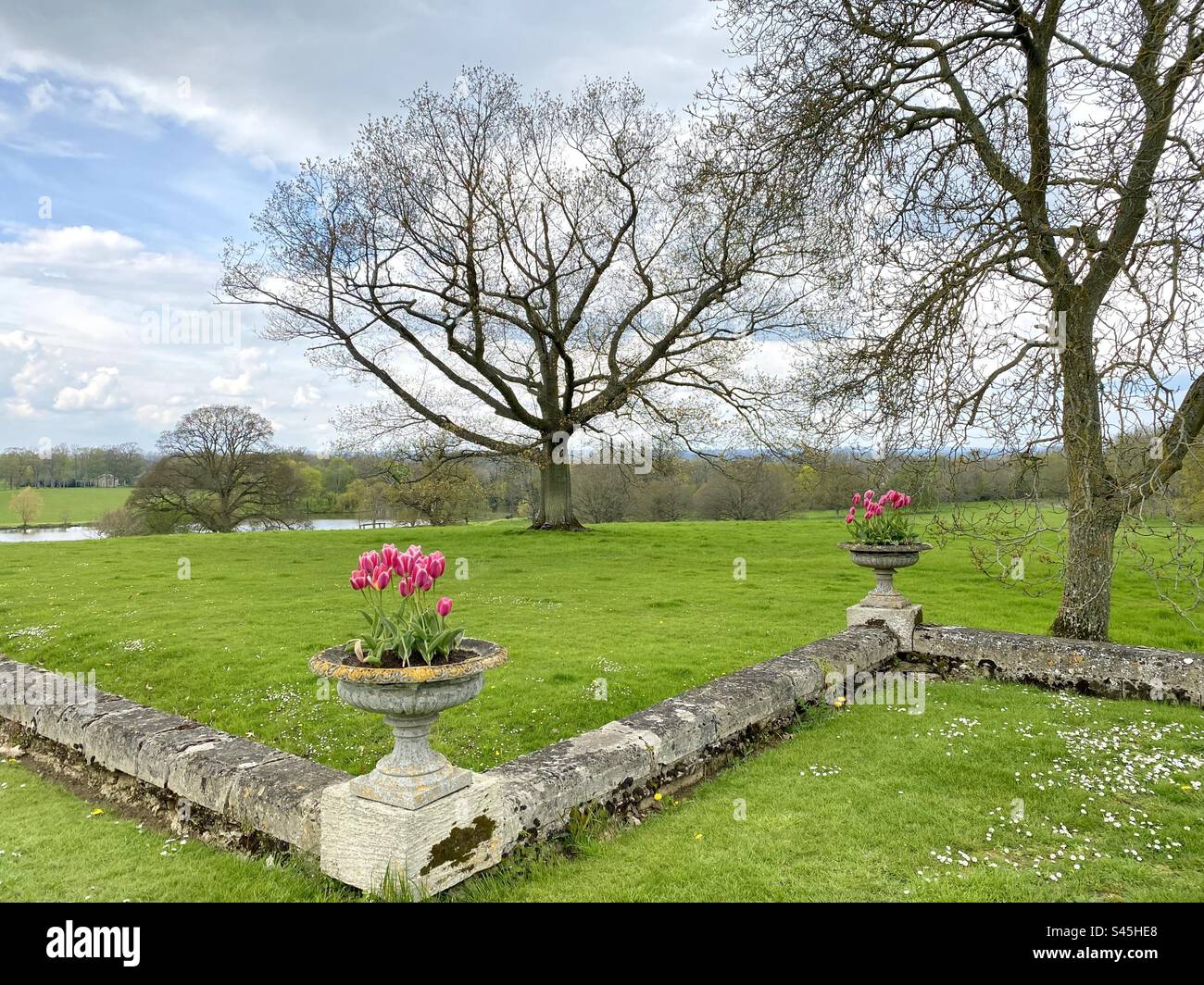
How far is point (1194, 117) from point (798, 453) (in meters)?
15.3

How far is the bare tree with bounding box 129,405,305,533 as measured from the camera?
34906 mm

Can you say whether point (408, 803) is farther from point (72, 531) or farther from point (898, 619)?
point (72, 531)

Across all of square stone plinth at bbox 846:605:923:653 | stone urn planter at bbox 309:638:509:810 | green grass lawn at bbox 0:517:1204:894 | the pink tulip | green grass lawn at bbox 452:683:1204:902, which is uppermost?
the pink tulip

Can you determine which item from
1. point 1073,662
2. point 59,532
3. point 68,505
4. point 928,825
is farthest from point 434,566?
point 68,505

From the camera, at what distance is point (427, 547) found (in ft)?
65.4

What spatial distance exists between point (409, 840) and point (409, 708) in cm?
59

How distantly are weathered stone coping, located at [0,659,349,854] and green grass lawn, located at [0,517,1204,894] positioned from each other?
93cm

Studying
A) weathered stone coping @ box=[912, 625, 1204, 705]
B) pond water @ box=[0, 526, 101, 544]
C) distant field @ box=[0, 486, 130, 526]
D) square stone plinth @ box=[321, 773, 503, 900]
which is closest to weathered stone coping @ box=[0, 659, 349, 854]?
square stone plinth @ box=[321, 773, 503, 900]

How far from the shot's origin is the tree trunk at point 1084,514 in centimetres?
762

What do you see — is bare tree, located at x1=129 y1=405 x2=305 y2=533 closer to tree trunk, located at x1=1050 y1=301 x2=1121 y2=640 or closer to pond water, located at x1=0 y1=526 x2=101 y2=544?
pond water, located at x1=0 y1=526 x2=101 y2=544

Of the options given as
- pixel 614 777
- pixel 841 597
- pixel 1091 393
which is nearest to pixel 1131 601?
pixel 841 597

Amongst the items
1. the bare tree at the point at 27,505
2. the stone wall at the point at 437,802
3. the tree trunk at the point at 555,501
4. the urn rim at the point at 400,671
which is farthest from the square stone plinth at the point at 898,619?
the bare tree at the point at 27,505

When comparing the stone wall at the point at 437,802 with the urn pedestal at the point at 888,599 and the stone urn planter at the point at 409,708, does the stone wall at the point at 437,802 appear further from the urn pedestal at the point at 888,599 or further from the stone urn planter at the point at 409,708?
the urn pedestal at the point at 888,599
